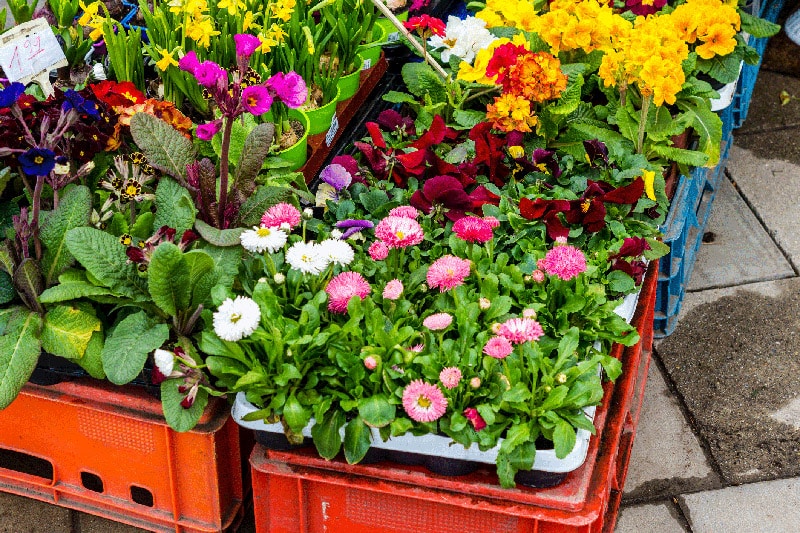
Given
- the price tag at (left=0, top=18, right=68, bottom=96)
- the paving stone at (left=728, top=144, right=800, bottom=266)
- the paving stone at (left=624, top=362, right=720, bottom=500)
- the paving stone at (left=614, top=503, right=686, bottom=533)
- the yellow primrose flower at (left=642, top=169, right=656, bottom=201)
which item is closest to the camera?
the price tag at (left=0, top=18, right=68, bottom=96)

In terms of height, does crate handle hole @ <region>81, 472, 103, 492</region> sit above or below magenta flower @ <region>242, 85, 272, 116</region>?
below

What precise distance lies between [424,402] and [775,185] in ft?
9.28

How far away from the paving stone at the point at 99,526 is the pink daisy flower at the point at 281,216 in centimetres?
101

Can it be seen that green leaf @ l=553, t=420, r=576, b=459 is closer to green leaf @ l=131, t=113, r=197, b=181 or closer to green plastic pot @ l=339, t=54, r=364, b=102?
green leaf @ l=131, t=113, r=197, b=181

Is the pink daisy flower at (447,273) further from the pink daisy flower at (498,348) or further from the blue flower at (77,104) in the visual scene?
the blue flower at (77,104)

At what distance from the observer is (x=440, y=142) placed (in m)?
2.43

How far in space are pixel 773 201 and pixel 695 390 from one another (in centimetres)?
130

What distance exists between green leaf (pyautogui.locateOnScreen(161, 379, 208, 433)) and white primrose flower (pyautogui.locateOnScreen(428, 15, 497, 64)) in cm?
149

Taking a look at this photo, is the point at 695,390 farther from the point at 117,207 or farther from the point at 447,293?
the point at 117,207

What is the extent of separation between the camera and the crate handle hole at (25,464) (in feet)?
7.55

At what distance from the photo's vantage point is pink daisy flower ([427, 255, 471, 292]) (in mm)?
1821

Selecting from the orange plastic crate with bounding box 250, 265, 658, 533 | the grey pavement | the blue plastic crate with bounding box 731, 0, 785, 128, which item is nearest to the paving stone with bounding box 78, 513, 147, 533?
the grey pavement

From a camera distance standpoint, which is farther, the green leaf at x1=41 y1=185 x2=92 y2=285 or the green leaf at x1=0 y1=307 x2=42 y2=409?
the green leaf at x1=41 y1=185 x2=92 y2=285

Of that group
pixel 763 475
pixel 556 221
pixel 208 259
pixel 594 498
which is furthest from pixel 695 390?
pixel 208 259
